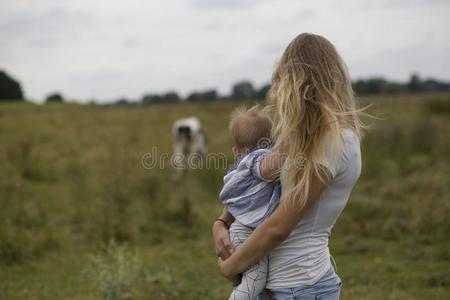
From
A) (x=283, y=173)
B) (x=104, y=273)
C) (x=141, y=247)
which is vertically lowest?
(x=141, y=247)

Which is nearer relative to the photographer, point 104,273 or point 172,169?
point 104,273

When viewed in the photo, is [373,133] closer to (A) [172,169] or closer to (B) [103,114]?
(A) [172,169]

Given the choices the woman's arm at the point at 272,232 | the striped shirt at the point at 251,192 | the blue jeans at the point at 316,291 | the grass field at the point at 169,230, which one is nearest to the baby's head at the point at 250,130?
the striped shirt at the point at 251,192

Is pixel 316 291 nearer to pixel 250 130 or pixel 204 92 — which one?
pixel 250 130

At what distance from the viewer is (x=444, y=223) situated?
7090 mm

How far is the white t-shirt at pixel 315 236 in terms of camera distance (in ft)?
6.72

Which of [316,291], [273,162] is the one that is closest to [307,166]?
[273,162]

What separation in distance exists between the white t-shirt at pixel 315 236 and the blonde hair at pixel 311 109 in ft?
0.27

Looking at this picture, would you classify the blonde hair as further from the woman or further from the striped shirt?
the striped shirt

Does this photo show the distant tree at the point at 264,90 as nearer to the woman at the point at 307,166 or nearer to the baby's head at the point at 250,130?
the baby's head at the point at 250,130

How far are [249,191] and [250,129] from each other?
0.30m

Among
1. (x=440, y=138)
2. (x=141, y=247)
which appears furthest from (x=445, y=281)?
(x=440, y=138)

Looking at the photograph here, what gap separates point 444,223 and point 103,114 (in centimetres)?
2653

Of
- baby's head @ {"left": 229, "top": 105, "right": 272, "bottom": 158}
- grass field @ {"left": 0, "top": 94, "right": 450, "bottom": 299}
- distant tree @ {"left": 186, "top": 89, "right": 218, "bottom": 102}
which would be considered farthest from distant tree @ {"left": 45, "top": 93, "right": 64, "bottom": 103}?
baby's head @ {"left": 229, "top": 105, "right": 272, "bottom": 158}
